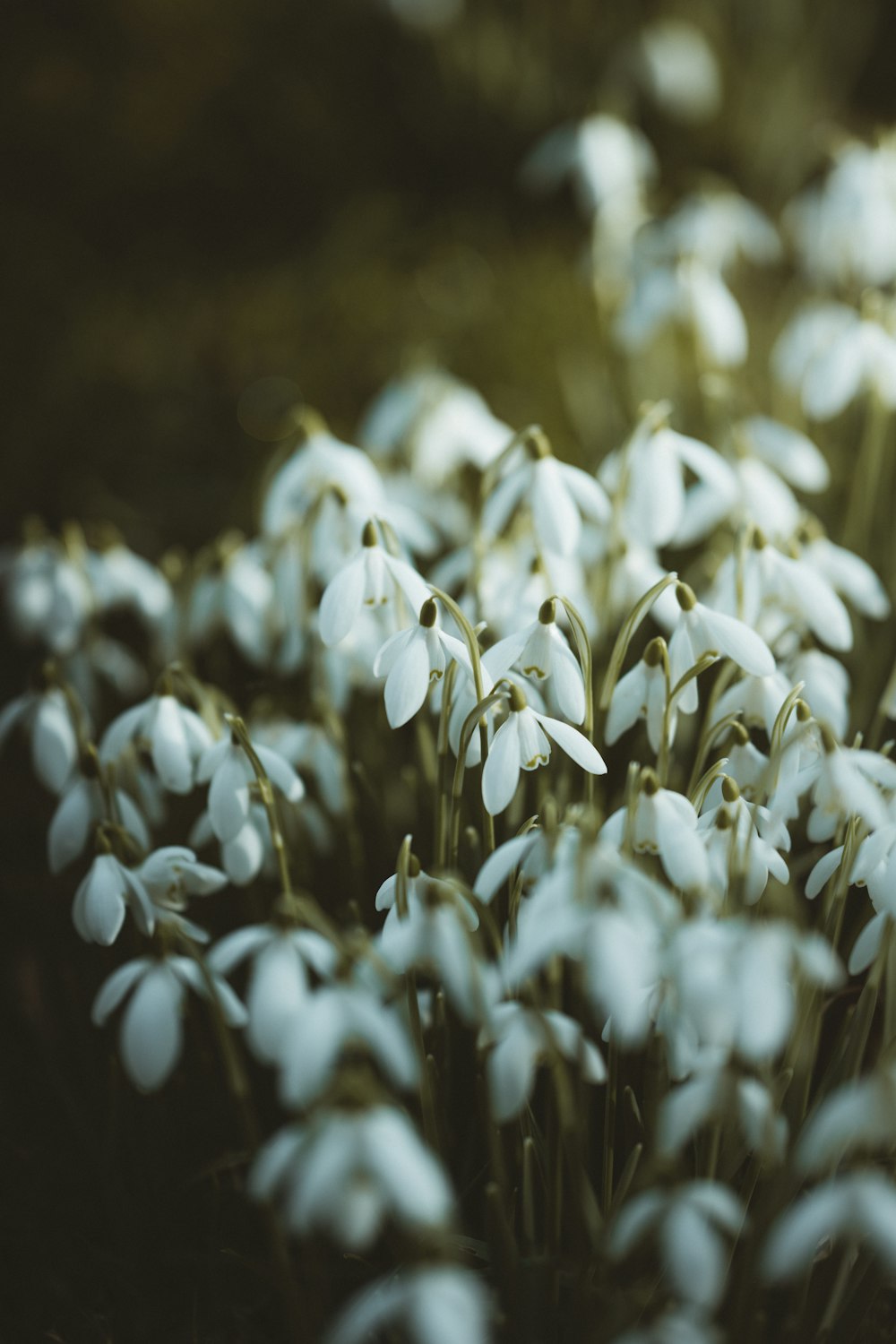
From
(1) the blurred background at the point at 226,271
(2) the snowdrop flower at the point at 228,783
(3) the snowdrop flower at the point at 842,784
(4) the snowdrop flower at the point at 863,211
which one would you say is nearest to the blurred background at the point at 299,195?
(1) the blurred background at the point at 226,271

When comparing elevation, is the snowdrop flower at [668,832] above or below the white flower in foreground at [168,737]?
below

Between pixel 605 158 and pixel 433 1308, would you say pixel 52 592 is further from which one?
pixel 605 158

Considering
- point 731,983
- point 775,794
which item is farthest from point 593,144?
point 731,983

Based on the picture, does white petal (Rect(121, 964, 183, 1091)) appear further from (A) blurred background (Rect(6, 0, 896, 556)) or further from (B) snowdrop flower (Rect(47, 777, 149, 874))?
(A) blurred background (Rect(6, 0, 896, 556))

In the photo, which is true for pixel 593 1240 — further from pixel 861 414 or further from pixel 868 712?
pixel 861 414

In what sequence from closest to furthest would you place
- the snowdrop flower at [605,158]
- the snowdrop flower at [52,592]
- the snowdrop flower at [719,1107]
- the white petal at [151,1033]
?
the snowdrop flower at [719,1107], the white petal at [151,1033], the snowdrop flower at [52,592], the snowdrop flower at [605,158]

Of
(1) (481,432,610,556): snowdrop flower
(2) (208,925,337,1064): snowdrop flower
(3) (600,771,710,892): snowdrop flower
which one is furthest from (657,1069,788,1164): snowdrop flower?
(1) (481,432,610,556): snowdrop flower

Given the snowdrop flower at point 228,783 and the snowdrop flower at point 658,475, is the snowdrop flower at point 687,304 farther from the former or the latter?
the snowdrop flower at point 228,783

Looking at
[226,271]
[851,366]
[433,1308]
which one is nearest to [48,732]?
[433,1308]
